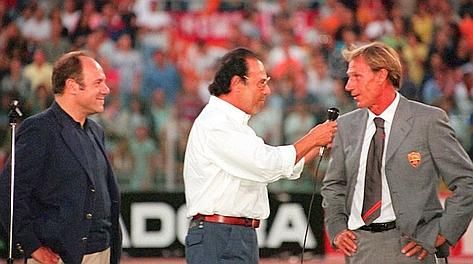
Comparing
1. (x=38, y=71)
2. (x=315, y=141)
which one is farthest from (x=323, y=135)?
(x=38, y=71)

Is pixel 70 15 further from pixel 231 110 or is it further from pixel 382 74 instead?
pixel 382 74

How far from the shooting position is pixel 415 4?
64.2 feet

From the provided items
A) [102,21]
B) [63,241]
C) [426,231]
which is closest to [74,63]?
[63,241]

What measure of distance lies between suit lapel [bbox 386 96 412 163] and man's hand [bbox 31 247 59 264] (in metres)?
2.23

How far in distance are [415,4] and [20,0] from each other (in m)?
6.10

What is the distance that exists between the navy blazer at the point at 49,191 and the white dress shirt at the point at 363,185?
67.1 inches

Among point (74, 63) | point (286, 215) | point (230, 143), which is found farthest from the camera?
point (286, 215)

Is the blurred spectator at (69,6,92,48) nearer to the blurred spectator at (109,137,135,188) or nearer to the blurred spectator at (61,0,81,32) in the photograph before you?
the blurred spectator at (61,0,81,32)

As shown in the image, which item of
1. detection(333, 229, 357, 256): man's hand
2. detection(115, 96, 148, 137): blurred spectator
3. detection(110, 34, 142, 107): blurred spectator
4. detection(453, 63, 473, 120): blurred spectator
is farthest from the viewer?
detection(110, 34, 142, 107): blurred spectator

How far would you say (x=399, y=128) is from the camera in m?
7.84

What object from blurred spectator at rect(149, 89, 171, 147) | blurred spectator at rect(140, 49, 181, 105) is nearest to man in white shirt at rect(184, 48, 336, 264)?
blurred spectator at rect(149, 89, 171, 147)

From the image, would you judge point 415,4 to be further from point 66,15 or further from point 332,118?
point 332,118

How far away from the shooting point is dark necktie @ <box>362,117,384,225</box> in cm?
777

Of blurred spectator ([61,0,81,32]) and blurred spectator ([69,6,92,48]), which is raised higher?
blurred spectator ([61,0,81,32])
